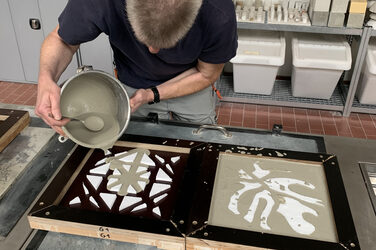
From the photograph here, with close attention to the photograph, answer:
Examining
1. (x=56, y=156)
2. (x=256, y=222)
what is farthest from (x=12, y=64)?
(x=256, y=222)

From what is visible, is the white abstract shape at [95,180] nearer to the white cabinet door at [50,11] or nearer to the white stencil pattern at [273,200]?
the white stencil pattern at [273,200]

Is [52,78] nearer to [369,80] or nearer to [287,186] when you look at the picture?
[287,186]

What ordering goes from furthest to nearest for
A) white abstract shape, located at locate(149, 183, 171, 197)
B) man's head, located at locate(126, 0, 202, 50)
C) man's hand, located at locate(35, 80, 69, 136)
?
white abstract shape, located at locate(149, 183, 171, 197), man's hand, located at locate(35, 80, 69, 136), man's head, located at locate(126, 0, 202, 50)

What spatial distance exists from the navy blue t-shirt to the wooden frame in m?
0.49

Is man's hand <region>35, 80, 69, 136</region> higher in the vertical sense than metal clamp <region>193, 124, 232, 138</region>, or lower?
higher

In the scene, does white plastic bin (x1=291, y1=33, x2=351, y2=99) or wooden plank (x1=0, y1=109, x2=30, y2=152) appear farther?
white plastic bin (x1=291, y1=33, x2=351, y2=99)

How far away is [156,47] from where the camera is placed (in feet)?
3.62

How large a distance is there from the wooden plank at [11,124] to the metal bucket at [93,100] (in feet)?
1.38

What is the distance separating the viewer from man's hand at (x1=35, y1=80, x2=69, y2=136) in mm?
1182

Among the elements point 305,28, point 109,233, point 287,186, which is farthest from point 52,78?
point 305,28

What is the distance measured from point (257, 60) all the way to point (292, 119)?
676 millimetres

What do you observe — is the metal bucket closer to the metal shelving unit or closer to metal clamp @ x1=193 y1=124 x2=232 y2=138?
metal clamp @ x1=193 y1=124 x2=232 y2=138

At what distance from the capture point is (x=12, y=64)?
3904 mm

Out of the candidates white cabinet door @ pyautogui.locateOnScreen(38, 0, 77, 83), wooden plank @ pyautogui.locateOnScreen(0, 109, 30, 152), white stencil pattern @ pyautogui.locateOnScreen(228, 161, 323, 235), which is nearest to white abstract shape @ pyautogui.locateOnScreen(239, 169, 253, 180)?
white stencil pattern @ pyautogui.locateOnScreen(228, 161, 323, 235)
